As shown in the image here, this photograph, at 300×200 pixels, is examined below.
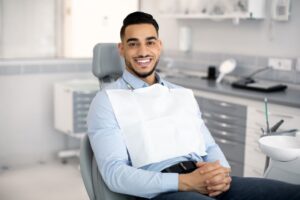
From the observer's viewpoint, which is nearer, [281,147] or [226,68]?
[281,147]

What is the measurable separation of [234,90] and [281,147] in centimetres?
178

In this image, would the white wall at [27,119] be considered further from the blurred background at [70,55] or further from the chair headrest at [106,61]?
the chair headrest at [106,61]

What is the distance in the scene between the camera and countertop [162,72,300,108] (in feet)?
10.4

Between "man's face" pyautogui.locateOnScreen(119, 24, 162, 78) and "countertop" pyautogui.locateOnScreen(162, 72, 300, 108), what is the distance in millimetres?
1439

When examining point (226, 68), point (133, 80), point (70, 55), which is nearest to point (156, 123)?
point (133, 80)

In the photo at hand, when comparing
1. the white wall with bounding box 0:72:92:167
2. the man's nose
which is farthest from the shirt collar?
the white wall with bounding box 0:72:92:167

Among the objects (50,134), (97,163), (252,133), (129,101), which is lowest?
(50,134)

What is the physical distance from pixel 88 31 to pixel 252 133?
2262 millimetres

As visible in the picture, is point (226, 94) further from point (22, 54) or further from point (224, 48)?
point (22, 54)

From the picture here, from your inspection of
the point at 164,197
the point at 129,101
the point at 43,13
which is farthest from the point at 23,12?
the point at 164,197

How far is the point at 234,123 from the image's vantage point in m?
3.54

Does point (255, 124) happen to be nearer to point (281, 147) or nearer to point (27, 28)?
point (281, 147)

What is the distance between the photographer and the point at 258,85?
11.7 feet

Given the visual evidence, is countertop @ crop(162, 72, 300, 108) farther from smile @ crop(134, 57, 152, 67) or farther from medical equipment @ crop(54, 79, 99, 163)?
smile @ crop(134, 57, 152, 67)
